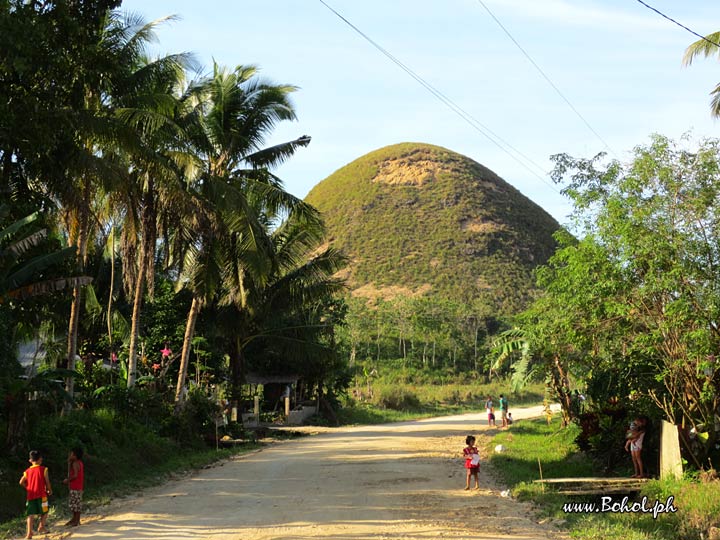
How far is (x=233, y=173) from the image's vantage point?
75.2 ft

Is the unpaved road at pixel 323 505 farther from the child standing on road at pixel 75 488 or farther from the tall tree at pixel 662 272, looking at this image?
the tall tree at pixel 662 272

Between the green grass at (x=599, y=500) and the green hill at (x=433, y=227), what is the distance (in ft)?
213

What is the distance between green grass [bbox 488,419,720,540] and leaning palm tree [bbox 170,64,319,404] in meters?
8.84

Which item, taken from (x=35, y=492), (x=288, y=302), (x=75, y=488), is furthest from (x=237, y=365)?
(x=35, y=492)

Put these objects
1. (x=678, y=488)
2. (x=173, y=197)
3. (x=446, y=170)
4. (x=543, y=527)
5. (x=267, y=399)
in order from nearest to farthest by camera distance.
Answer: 1. (x=543, y=527)
2. (x=678, y=488)
3. (x=173, y=197)
4. (x=267, y=399)
5. (x=446, y=170)

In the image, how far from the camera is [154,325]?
92.4ft

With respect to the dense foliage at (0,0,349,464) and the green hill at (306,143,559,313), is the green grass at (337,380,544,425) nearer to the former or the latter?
the dense foliage at (0,0,349,464)

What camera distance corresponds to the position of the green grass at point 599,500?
10.3 m

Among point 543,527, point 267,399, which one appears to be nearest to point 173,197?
point 543,527

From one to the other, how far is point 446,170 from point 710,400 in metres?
102

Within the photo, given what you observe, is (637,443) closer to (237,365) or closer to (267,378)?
(237,365)

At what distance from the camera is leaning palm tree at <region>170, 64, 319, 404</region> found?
831 inches

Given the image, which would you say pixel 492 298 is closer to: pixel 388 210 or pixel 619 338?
pixel 388 210

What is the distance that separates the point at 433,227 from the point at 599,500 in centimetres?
8727
